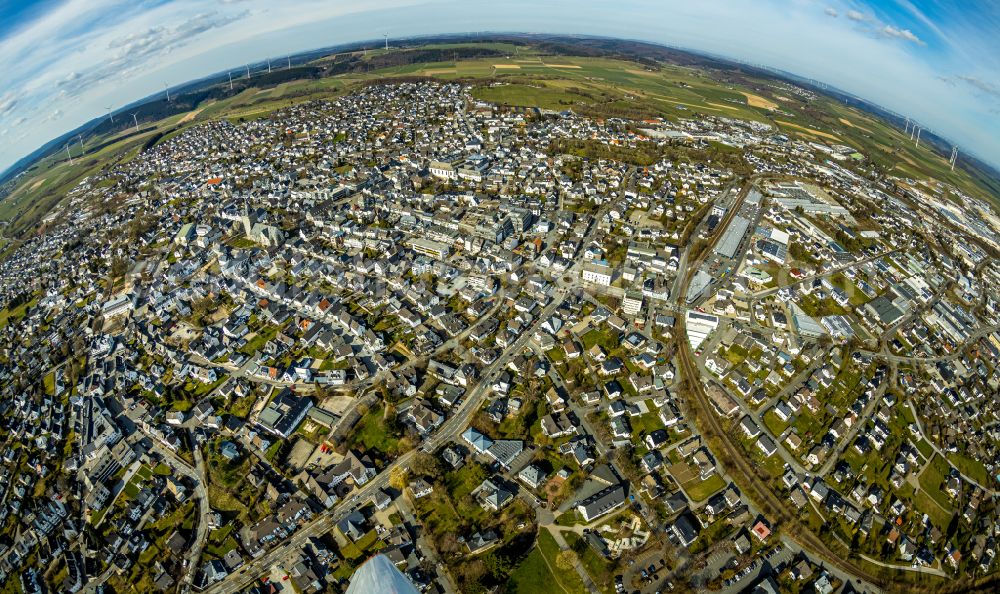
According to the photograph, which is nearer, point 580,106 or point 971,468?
point 971,468

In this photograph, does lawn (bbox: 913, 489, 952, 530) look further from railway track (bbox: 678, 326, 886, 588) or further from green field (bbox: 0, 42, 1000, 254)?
green field (bbox: 0, 42, 1000, 254)

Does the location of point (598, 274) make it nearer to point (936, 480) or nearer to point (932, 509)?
point (936, 480)

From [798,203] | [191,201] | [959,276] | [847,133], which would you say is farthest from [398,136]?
[847,133]

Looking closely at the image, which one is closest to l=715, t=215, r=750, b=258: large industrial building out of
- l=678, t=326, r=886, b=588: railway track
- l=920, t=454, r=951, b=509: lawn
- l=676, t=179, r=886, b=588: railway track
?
l=676, t=179, r=886, b=588: railway track

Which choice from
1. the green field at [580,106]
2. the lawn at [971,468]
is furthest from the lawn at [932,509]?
the green field at [580,106]

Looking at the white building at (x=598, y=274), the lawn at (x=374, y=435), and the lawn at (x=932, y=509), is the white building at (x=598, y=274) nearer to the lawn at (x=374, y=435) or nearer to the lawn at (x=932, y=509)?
the lawn at (x=374, y=435)

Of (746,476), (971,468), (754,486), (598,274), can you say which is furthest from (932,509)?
(598,274)

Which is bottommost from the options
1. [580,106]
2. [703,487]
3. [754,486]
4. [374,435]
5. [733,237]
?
[754,486]

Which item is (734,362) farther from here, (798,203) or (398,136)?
(398,136)
